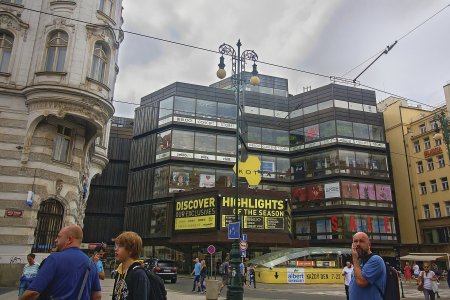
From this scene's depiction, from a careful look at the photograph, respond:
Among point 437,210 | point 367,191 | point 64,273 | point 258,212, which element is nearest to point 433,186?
point 437,210

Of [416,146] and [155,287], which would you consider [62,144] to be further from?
[416,146]

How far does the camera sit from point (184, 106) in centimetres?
4441

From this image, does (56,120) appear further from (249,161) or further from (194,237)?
(194,237)

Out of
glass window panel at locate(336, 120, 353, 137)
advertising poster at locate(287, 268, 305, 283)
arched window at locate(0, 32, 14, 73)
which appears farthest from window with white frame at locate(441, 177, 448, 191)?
arched window at locate(0, 32, 14, 73)

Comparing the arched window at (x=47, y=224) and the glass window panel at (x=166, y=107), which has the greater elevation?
the glass window panel at (x=166, y=107)

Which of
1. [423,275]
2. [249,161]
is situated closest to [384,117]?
[249,161]

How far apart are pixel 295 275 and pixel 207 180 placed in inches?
667

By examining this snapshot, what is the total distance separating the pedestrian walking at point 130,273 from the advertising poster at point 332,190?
140 ft

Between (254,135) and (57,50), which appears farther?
(254,135)

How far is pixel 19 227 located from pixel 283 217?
27.2 metres

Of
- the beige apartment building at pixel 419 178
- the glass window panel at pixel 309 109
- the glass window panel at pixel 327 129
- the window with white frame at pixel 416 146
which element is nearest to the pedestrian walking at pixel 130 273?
the glass window panel at pixel 327 129

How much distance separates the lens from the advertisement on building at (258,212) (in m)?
35.7

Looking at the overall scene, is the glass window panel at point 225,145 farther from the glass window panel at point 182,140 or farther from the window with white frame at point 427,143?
the window with white frame at point 427,143

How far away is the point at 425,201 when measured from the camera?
47938 millimetres
